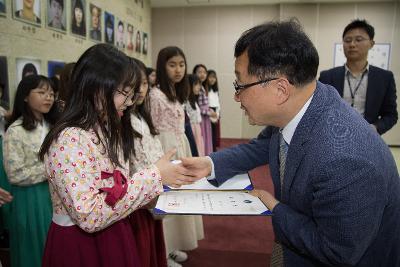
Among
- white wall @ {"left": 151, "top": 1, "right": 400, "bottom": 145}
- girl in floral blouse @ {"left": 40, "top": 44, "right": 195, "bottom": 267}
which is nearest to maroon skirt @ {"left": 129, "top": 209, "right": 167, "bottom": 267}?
girl in floral blouse @ {"left": 40, "top": 44, "right": 195, "bottom": 267}

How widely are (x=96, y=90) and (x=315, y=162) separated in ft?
2.63

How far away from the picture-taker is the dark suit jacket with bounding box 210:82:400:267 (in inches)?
33.1

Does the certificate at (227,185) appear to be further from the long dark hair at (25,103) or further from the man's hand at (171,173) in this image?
the long dark hair at (25,103)

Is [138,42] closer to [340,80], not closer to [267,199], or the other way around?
[340,80]

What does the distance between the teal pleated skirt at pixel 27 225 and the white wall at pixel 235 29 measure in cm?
669

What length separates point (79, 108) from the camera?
1179 millimetres

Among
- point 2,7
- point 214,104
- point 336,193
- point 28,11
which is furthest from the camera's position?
point 214,104

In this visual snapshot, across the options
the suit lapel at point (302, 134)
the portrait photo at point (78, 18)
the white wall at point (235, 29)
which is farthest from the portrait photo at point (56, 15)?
the white wall at point (235, 29)

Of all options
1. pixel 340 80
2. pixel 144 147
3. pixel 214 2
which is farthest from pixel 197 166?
pixel 214 2

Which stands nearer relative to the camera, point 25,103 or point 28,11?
point 25,103

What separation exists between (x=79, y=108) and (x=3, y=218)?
6.21 feet

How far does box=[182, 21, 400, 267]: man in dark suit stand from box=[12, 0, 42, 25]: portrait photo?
2.71 metres

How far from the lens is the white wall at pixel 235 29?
7660 millimetres

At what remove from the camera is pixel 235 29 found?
27.0 ft
